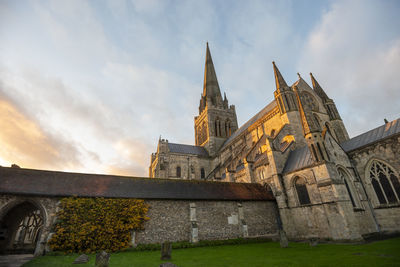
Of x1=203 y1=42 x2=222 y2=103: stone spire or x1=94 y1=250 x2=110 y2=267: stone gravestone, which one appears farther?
x1=203 y1=42 x2=222 y2=103: stone spire

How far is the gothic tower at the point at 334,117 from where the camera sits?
25.6 m

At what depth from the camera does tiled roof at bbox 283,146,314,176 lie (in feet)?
58.2

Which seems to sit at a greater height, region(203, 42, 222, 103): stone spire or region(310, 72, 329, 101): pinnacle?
region(203, 42, 222, 103): stone spire

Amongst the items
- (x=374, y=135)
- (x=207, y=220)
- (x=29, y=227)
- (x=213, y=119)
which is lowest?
(x=207, y=220)

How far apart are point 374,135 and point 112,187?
78.9 feet

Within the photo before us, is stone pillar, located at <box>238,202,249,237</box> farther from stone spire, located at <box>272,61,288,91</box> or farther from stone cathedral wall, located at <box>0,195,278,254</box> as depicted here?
stone spire, located at <box>272,61,288,91</box>

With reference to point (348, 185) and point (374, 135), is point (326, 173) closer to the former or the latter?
point (348, 185)

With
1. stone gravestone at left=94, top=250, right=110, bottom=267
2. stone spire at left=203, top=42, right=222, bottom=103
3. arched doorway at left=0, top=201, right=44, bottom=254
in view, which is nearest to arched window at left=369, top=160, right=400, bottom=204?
stone gravestone at left=94, top=250, right=110, bottom=267

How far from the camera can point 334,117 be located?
26844mm

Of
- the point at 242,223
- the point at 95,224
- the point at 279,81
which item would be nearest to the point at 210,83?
the point at 279,81

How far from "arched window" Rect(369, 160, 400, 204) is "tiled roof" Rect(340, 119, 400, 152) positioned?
6.76ft

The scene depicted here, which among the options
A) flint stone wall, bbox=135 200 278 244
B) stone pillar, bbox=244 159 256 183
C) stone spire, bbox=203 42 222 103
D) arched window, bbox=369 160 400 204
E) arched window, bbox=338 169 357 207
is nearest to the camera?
flint stone wall, bbox=135 200 278 244

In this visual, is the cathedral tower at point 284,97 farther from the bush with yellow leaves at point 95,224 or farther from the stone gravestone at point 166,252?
the stone gravestone at point 166,252

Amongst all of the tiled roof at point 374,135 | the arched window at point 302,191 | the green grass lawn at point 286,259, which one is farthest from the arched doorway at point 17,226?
the tiled roof at point 374,135
